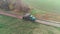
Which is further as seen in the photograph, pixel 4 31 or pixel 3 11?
pixel 3 11

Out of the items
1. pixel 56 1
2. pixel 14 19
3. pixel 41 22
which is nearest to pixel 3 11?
pixel 14 19

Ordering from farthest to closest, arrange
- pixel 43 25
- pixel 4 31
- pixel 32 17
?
1. pixel 32 17
2. pixel 43 25
3. pixel 4 31

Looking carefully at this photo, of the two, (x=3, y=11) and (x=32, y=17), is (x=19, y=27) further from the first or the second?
(x=3, y=11)

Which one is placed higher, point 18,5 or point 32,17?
point 18,5

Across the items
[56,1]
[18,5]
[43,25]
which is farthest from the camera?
[56,1]

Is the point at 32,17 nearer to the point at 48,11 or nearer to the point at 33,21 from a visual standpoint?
the point at 33,21

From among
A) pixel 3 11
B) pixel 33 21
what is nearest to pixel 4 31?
pixel 33 21
